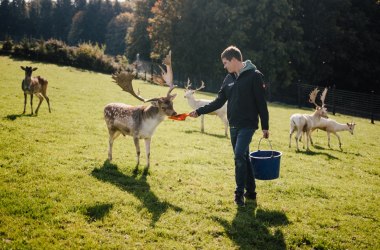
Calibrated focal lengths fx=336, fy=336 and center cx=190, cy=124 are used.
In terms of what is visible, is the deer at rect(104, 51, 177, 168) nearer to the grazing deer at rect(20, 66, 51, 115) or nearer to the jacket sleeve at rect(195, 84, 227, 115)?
the jacket sleeve at rect(195, 84, 227, 115)

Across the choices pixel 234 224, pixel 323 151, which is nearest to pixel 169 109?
pixel 234 224

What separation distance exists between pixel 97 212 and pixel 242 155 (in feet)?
9.33

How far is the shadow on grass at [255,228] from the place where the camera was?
5.52 m

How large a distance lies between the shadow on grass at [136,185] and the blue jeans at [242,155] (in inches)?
51.6

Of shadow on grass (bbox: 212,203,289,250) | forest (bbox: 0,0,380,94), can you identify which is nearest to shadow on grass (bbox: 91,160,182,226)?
shadow on grass (bbox: 212,203,289,250)

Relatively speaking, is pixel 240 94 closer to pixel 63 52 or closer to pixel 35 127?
pixel 35 127

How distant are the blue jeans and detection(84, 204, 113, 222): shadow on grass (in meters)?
2.52

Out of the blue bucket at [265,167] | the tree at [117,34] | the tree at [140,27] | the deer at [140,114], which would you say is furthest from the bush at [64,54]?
the tree at [117,34]

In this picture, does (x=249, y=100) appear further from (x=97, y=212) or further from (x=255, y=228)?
(x=97, y=212)

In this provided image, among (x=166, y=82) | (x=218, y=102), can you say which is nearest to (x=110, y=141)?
(x=166, y=82)

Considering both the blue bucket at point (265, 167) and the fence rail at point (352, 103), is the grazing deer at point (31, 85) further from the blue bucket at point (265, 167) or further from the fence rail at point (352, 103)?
the fence rail at point (352, 103)

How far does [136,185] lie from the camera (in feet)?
24.6

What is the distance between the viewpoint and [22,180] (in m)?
6.89

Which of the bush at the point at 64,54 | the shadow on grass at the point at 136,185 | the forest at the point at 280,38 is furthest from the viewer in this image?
the bush at the point at 64,54
